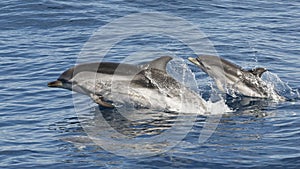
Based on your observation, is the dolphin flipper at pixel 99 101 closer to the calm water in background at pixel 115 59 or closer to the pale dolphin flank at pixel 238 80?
the calm water in background at pixel 115 59

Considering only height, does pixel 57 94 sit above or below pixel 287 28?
below

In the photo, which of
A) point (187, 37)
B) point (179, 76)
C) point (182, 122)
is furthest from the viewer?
point (187, 37)

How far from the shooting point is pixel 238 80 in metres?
17.7

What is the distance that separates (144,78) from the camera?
16078 mm

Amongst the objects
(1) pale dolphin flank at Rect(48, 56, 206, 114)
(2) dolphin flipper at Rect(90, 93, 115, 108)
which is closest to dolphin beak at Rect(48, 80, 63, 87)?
(1) pale dolphin flank at Rect(48, 56, 206, 114)

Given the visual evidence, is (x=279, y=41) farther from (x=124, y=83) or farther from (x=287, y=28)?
(x=124, y=83)

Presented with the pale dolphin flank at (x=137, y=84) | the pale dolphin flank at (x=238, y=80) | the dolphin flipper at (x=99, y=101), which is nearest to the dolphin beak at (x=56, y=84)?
the pale dolphin flank at (x=137, y=84)

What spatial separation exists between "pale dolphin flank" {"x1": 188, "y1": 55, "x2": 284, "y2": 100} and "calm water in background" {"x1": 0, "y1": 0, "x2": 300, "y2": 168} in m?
0.89

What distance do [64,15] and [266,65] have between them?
9156 mm

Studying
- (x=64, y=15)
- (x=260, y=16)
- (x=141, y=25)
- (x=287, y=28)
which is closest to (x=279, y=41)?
(x=287, y=28)

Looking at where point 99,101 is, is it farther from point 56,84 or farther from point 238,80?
point 238,80

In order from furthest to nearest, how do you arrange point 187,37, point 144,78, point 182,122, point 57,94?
1. point 187,37
2. point 57,94
3. point 144,78
4. point 182,122

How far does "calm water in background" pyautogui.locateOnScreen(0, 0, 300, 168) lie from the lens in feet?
40.5

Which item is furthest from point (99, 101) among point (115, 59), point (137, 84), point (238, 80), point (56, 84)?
point (115, 59)
